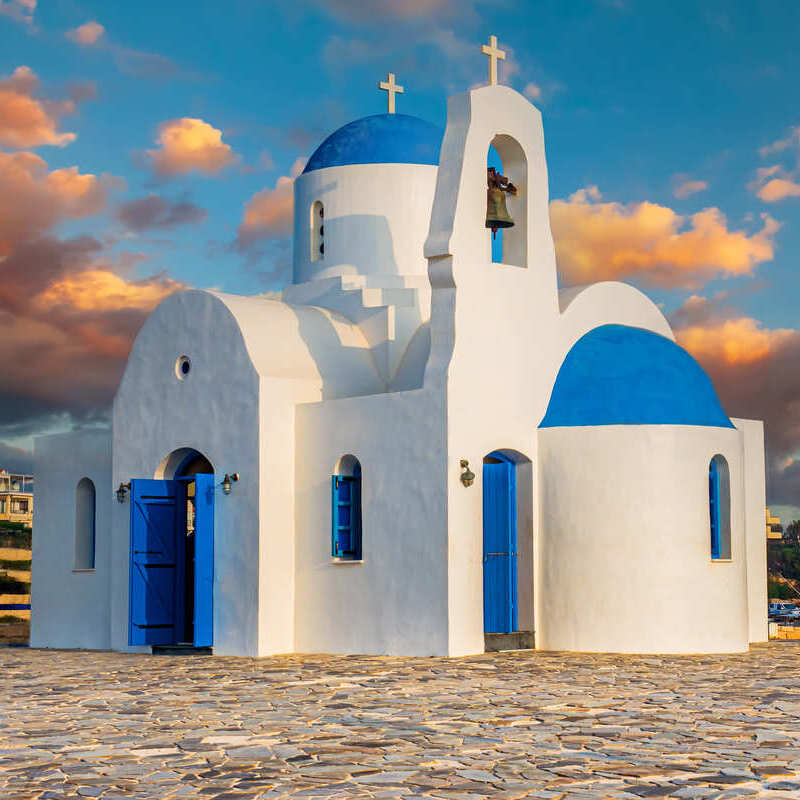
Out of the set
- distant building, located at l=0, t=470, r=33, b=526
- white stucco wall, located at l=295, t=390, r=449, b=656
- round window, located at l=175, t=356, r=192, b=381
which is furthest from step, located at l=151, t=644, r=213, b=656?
distant building, located at l=0, t=470, r=33, b=526

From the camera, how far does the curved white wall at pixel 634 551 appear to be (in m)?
15.7

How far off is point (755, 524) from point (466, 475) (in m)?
6.21

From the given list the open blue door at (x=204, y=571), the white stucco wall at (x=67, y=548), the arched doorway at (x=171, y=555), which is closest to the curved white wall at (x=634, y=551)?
the open blue door at (x=204, y=571)

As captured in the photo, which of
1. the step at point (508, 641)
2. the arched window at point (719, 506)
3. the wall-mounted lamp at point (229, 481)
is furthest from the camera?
the wall-mounted lamp at point (229, 481)

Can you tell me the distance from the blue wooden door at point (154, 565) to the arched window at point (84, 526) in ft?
10.3

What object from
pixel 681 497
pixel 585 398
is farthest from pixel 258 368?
pixel 681 497

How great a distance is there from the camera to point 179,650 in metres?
17.2

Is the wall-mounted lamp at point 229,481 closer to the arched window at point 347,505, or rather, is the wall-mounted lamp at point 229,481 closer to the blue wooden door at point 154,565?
the arched window at point 347,505

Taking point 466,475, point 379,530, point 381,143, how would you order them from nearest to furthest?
point 466,475 < point 379,530 < point 381,143

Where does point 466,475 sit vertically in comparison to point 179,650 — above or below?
above

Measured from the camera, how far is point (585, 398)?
16609 millimetres

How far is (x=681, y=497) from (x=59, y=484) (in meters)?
10.3

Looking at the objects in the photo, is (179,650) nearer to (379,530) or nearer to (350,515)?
(350,515)

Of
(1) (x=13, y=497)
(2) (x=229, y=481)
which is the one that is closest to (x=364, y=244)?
(2) (x=229, y=481)
